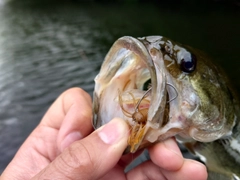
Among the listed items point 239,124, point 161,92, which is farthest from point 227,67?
point 161,92

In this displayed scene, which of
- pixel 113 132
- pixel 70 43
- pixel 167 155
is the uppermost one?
pixel 113 132

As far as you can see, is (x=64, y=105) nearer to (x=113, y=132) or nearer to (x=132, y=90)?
(x=132, y=90)

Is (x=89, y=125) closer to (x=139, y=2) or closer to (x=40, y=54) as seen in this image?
(x=40, y=54)

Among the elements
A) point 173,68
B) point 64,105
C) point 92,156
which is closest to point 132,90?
point 173,68

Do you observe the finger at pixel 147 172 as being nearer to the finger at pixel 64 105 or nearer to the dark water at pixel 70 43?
the finger at pixel 64 105

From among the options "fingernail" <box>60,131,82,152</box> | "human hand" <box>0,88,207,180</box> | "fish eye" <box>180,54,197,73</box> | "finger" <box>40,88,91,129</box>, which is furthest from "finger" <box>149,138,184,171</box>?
"finger" <box>40,88,91,129</box>

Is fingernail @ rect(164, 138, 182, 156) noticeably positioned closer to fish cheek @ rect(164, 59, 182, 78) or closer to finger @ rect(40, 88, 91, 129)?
fish cheek @ rect(164, 59, 182, 78)
